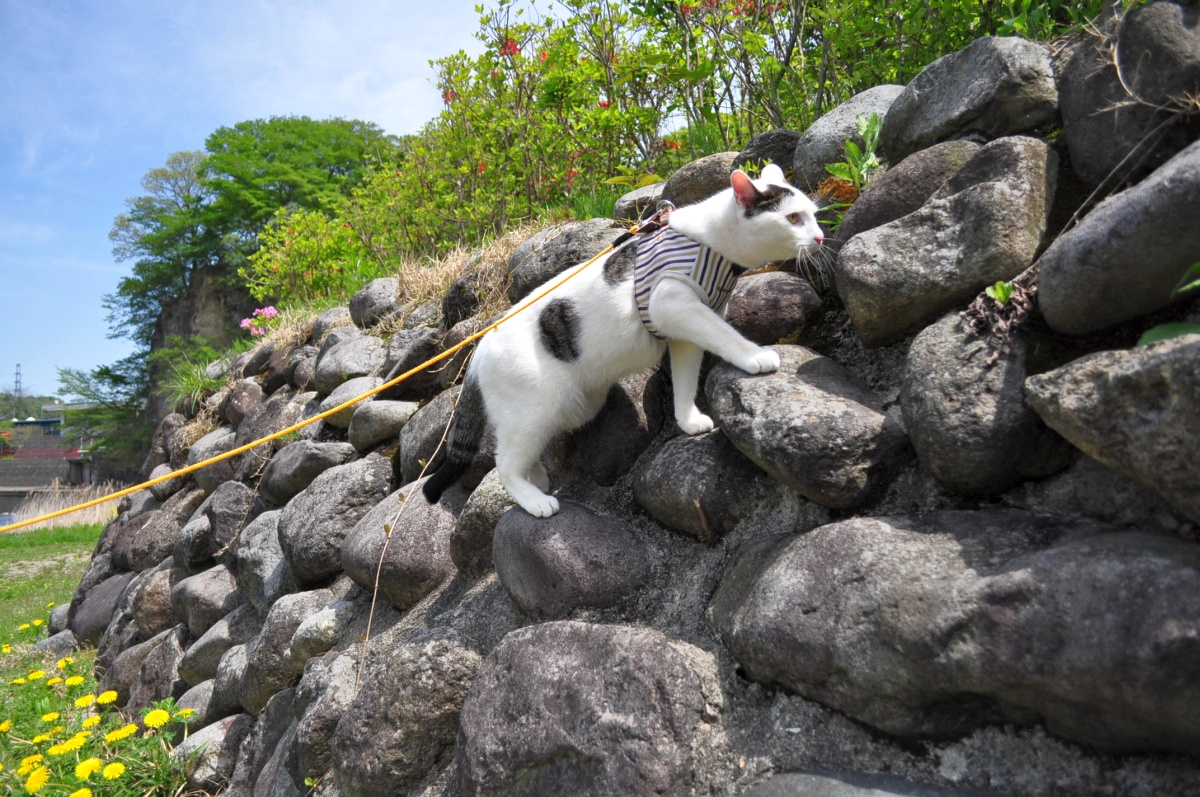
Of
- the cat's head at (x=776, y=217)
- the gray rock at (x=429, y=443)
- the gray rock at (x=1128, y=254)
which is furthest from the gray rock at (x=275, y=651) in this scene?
the gray rock at (x=1128, y=254)

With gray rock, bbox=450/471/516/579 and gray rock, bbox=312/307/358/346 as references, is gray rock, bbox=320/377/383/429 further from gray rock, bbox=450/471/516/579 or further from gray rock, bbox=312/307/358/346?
gray rock, bbox=450/471/516/579

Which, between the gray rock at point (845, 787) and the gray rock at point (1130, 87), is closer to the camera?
the gray rock at point (845, 787)

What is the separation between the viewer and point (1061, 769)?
1.40 metres

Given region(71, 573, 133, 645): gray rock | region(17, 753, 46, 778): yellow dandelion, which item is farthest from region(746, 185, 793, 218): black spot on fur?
region(71, 573, 133, 645): gray rock

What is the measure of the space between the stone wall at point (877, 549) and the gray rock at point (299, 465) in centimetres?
119

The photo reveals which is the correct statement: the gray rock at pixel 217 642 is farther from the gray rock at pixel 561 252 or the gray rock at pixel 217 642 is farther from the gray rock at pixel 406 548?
the gray rock at pixel 561 252

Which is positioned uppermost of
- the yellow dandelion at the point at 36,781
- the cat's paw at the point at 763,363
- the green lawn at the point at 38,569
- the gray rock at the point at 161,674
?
the cat's paw at the point at 763,363

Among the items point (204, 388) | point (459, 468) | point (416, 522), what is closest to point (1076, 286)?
point (459, 468)

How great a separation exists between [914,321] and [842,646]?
40.6 inches

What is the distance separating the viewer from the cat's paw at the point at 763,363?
2.21 meters

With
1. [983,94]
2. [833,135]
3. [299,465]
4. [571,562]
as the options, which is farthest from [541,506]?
[299,465]

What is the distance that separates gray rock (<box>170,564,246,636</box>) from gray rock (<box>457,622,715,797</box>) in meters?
3.28

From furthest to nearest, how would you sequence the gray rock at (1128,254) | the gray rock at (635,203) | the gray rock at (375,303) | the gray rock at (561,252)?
the gray rock at (375,303) < the gray rock at (635,203) < the gray rock at (561,252) < the gray rock at (1128,254)

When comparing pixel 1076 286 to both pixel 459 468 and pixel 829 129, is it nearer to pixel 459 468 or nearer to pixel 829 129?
pixel 829 129
